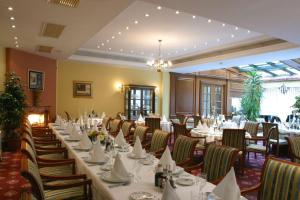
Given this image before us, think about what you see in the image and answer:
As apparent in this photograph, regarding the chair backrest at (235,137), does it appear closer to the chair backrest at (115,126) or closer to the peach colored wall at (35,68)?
the chair backrest at (115,126)

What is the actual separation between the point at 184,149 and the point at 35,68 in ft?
21.5

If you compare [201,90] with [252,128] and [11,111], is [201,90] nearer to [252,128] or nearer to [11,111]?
[252,128]

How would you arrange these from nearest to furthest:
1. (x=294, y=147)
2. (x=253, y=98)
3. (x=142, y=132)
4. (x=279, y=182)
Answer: (x=279, y=182)
(x=294, y=147)
(x=142, y=132)
(x=253, y=98)

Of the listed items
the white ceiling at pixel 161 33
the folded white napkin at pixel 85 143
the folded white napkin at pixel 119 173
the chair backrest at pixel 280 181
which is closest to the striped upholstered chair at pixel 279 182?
the chair backrest at pixel 280 181

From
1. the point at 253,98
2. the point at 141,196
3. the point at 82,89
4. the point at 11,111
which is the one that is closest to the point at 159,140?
the point at 141,196

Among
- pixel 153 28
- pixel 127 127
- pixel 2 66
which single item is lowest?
pixel 127 127

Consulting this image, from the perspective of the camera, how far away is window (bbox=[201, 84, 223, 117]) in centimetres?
1270

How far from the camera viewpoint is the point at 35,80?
8.21m

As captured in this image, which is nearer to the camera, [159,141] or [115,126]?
[159,141]

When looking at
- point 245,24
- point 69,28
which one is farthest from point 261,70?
point 69,28

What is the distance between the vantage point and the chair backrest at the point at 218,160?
8.55 ft

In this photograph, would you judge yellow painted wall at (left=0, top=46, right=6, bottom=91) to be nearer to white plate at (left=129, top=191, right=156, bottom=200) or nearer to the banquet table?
the banquet table

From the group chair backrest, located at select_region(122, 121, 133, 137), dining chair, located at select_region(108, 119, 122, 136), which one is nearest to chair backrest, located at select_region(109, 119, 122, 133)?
dining chair, located at select_region(108, 119, 122, 136)

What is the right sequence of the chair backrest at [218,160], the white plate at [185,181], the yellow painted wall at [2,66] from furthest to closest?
the yellow painted wall at [2,66], the chair backrest at [218,160], the white plate at [185,181]
